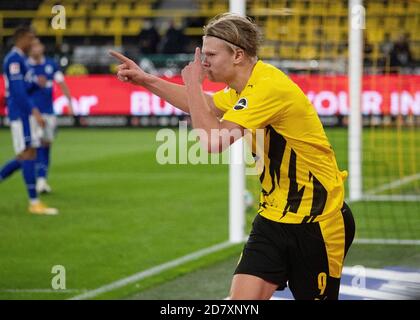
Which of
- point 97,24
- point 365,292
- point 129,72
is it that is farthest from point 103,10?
point 129,72

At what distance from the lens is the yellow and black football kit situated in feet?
15.0

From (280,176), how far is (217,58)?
66 cm

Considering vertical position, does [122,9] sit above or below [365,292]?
above

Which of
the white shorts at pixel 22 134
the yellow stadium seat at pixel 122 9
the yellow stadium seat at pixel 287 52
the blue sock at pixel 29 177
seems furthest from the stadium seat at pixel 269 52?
the yellow stadium seat at pixel 122 9

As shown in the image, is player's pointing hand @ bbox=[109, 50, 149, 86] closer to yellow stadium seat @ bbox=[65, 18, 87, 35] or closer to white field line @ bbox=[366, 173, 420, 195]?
white field line @ bbox=[366, 173, 420, 195]

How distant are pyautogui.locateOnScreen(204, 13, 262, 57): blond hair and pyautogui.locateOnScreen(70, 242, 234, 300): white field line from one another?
3301mm

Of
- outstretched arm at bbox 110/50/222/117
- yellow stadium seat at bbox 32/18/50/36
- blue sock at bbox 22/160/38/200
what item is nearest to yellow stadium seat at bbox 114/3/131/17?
yellow stadium seat at bbox 32/18/50/36

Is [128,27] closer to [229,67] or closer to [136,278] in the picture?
[136,278]

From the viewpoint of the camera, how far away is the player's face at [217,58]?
458 cm

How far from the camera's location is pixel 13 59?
1214 centimetres

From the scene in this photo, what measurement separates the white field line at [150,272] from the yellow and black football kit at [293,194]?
3.00 metres

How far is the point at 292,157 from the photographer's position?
463 centimetres

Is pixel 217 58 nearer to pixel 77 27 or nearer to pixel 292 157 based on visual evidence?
pixel 292 157
